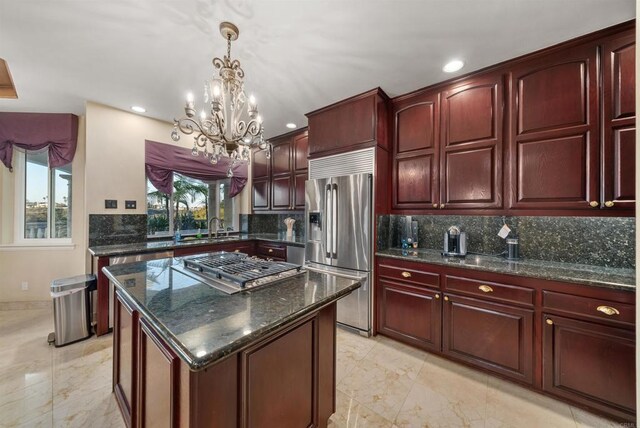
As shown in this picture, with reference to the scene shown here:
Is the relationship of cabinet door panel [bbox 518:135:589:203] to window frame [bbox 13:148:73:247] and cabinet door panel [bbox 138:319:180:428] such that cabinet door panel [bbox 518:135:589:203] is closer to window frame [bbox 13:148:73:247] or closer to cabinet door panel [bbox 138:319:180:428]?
Answer: cabinet door panel [bbox 138:319:180:428]

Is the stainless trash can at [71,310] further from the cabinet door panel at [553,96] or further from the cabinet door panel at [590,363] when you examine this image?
the cabinet door panel at [553,96]

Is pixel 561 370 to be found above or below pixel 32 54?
below

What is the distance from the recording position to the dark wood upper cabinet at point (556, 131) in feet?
6.07

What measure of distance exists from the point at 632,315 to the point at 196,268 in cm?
276

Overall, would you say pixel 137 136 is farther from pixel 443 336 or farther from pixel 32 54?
pixel 443 336

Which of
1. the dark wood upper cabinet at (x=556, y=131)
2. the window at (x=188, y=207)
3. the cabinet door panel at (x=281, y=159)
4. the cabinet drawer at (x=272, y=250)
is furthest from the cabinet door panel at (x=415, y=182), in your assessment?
the window at (x=188, y=207)

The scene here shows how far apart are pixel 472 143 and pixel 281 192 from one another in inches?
110

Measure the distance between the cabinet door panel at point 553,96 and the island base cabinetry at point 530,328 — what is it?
50.1 inches

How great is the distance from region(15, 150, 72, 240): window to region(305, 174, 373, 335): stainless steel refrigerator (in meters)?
3.45

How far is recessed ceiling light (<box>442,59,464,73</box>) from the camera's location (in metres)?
2.17

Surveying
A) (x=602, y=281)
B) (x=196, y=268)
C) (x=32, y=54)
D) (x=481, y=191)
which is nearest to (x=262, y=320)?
(x=196, y=268)

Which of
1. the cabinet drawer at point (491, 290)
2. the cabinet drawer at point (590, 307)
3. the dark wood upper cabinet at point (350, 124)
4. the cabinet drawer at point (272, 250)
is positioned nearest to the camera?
the cabinet drawer at point (590, 307)

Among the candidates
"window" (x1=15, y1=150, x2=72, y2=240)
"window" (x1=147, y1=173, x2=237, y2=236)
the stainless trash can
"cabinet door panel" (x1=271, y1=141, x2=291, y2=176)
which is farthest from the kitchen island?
"window" (x1=15, y1=150, x2=72, y2=240)

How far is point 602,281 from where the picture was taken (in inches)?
62.1
